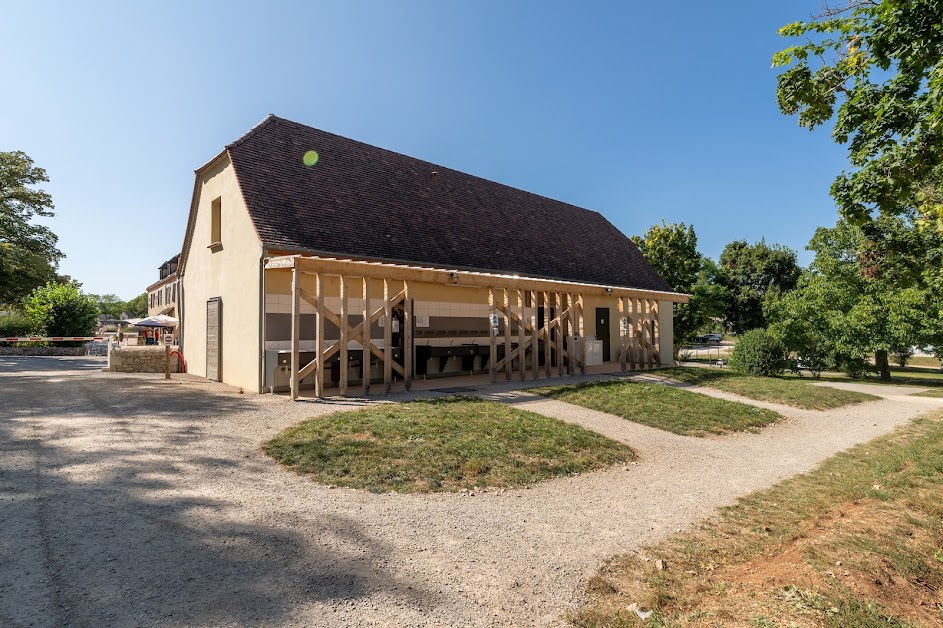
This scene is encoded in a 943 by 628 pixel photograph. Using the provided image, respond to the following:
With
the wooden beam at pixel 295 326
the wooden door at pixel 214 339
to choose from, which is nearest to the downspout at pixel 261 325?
the wooden beam at pixel 295 326

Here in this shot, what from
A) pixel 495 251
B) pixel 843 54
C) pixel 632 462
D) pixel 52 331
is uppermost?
pixel 843 54

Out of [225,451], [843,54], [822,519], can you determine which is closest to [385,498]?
[225,451]

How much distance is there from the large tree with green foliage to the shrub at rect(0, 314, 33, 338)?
1777 inches

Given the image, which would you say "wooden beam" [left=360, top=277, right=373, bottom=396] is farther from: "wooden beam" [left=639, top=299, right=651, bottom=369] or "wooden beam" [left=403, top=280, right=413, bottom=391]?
"wooden beam" [left=639, top=299, right=651, bottom=369]

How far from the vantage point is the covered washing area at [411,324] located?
10.6 metres

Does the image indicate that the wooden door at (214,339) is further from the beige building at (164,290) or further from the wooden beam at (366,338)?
the beige building at (164,290)

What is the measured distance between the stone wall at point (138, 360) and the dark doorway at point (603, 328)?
16.7 m

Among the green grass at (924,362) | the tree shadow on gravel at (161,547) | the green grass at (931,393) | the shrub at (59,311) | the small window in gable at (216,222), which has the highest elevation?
the small window in gable at (216,222)

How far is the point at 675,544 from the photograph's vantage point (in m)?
4.16

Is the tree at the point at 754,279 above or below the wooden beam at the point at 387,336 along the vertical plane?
above

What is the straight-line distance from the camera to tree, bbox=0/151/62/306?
88.3 ft

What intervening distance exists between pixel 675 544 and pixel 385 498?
9.61 feet

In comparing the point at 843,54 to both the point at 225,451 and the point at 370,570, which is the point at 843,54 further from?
the point at 225,451

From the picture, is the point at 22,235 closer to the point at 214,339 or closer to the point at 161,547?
the point at 214,339
